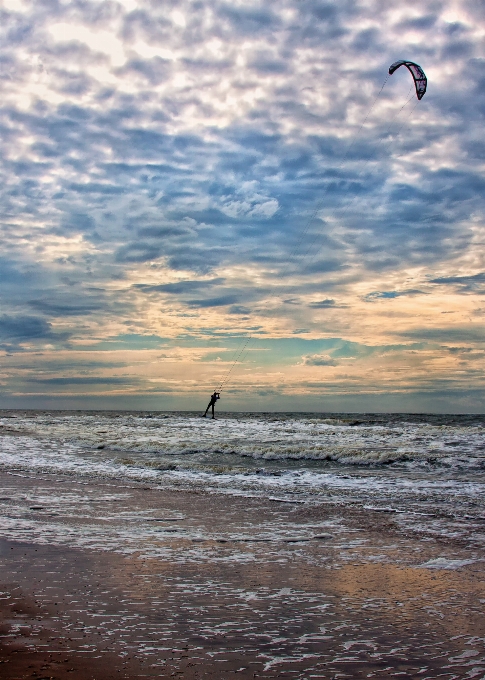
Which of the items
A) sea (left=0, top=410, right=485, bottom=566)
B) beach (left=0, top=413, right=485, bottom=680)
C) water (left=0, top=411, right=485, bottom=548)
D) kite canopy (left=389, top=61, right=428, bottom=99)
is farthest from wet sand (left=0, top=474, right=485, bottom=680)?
kite canopy (left=389, top=61, right=428, bottom=99)

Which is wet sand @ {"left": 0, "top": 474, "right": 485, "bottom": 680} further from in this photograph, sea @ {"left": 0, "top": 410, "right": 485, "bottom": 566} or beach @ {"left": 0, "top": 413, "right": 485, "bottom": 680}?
sea @ {"left": 0, "top": 410, "right": 485, "bottom": 566}

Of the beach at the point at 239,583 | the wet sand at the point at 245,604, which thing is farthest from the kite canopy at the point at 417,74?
the wet sand at the point at 245,604

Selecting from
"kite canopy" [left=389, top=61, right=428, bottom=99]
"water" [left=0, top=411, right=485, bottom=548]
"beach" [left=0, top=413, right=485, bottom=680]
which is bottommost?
"water" [left=0, top=411, right=485, bottom=548]

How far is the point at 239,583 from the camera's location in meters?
5.55

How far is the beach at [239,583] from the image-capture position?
383 centimetres

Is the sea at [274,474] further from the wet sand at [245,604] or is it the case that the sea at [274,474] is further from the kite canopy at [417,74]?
the kite canopy at [417,74]

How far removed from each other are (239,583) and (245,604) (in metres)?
0.64

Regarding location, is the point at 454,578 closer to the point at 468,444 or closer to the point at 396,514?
the point at 396,514

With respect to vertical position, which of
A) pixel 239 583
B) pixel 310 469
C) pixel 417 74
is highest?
pixel 417 74

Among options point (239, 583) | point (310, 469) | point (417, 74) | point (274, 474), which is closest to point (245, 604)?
point (239, 583)

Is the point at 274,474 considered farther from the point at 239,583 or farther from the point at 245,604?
the point at 245,604

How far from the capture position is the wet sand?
3760 millimetres

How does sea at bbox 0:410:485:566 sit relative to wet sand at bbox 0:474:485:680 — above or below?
below

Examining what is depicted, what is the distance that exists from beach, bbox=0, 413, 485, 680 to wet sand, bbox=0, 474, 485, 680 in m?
0.02
